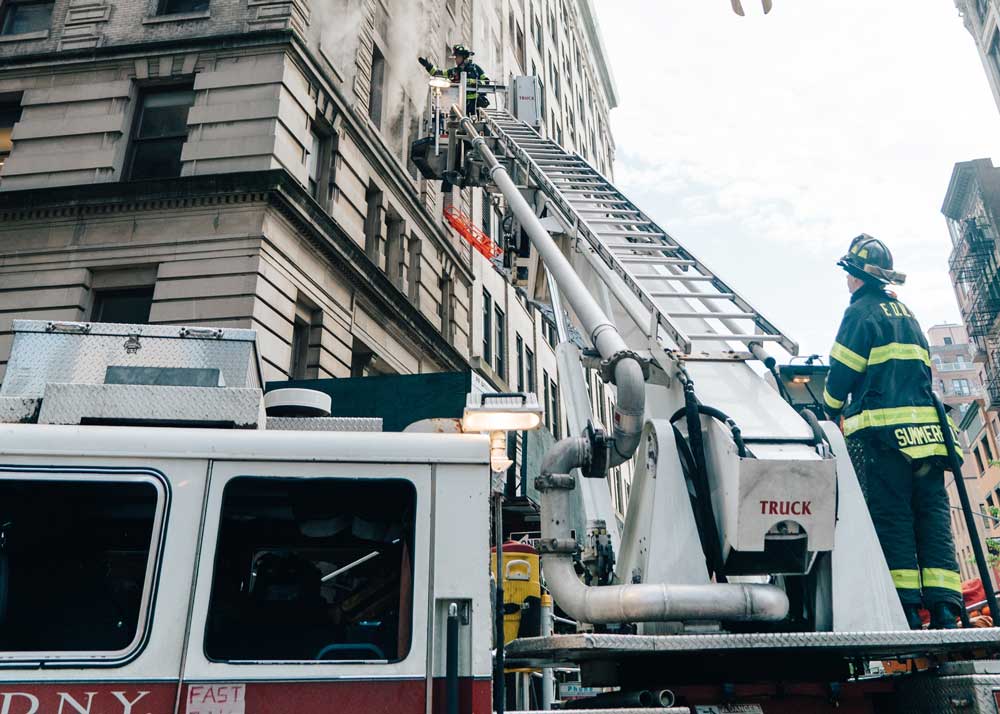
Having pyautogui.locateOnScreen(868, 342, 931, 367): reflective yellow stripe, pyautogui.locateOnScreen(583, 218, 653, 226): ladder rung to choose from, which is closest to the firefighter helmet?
pyautogui.locateOnScreen(868, 342, 931, 367): reflective yellow stripe

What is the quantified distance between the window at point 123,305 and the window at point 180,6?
21.0 feet

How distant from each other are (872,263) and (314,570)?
4.46 m

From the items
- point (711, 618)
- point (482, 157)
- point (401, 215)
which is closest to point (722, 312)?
point (711, 618)

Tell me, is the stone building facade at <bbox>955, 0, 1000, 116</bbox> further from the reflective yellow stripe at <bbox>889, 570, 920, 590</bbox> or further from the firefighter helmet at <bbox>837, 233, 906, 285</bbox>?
the reflective yellow stripe at <bbox>889, 570, 920, 590</bbox>

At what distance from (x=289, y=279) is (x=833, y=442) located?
1131 cm

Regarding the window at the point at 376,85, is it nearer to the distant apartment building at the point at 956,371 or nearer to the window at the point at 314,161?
the window at the point at 314,161

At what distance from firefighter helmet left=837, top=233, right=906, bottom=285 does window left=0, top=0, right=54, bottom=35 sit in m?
17.3

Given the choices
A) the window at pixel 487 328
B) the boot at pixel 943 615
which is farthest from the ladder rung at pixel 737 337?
the window at pixel 487 328

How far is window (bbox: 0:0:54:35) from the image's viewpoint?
16.0 m

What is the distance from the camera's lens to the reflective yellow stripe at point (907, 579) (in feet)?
15.1

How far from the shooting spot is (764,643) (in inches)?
139

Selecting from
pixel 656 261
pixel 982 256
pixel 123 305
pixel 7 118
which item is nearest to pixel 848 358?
pixel 656 261

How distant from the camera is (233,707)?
2938 mm

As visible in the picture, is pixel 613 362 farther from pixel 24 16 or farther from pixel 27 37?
pixel 24 16
